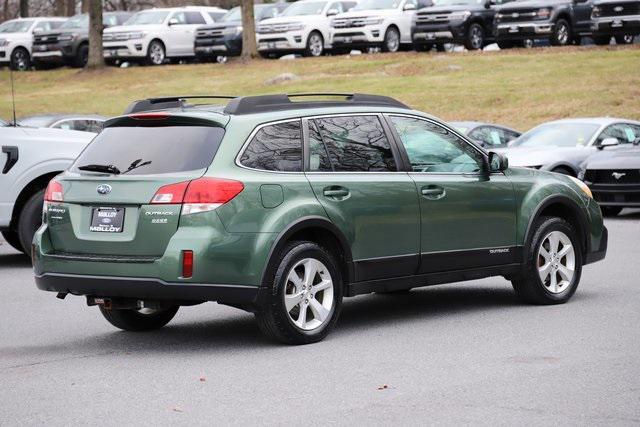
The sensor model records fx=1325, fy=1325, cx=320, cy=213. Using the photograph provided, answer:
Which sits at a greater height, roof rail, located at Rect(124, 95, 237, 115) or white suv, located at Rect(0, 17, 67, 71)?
roof rail, located at Rect(124, 95, 237, 115)

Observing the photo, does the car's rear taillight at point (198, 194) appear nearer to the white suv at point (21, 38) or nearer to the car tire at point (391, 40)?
the car tire at point (391, 40)

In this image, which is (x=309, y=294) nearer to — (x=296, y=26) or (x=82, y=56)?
(x=296, y=26)

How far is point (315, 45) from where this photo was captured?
1663 inches

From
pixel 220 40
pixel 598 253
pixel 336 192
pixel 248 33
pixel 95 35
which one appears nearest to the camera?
pixel 336 192

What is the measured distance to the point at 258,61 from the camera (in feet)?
140

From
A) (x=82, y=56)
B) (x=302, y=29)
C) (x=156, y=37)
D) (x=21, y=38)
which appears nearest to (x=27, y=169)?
(x=302, y=29)

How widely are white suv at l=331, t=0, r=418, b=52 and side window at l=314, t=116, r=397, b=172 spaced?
101ft

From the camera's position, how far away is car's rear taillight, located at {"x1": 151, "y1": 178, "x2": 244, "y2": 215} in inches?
327

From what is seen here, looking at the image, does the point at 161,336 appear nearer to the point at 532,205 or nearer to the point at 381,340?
the point at 381,340

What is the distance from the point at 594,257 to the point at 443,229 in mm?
1879

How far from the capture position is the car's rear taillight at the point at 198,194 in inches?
327

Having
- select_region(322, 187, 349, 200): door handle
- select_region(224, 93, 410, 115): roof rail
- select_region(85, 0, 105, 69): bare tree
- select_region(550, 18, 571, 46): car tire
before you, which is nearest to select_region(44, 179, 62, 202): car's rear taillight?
select_region(224, 93, 410, 115): roof rail

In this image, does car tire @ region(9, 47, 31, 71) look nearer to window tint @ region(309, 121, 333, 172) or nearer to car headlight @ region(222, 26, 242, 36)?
car headlight @ region(222, 26, 242, 36)

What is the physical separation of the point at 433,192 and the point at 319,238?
1101 mm
